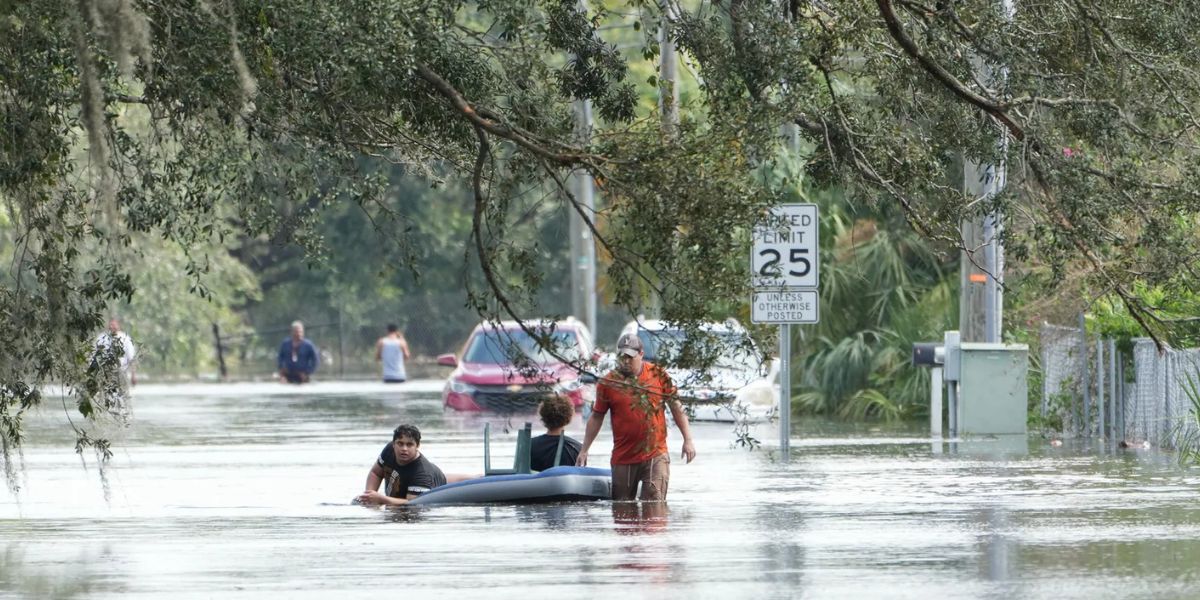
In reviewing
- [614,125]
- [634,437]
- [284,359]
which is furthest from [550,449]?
[284,359]

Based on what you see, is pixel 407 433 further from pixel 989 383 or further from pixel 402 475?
pixel 989 383

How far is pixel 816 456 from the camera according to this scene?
22.4 metres

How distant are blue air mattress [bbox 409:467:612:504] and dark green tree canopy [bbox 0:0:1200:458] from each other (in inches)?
84.0

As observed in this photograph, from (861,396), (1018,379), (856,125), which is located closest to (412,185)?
(861,396)

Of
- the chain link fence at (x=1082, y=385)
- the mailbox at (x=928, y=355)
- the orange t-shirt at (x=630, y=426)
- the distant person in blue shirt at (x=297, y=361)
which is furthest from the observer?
the distant person in blue shirt at (x=297, y=361)

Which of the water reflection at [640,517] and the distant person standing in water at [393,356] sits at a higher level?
the distant person standing in water at [393,356]

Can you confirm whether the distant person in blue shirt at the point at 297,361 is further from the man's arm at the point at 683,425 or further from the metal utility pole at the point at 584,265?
the man's arm at the point at 683,425

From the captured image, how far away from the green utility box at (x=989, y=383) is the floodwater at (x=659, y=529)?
0.77 metres

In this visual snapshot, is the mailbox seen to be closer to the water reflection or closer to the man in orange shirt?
the man in orange shirt

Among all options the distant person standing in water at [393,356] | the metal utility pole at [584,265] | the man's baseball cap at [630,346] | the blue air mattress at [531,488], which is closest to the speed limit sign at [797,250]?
the blue air mattress at [531,488]

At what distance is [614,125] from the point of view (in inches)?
574

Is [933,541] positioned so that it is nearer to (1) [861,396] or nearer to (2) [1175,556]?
(2) [1175,556]

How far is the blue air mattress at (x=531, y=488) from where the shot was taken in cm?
1702

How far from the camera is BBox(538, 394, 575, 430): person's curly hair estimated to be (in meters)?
16.8
